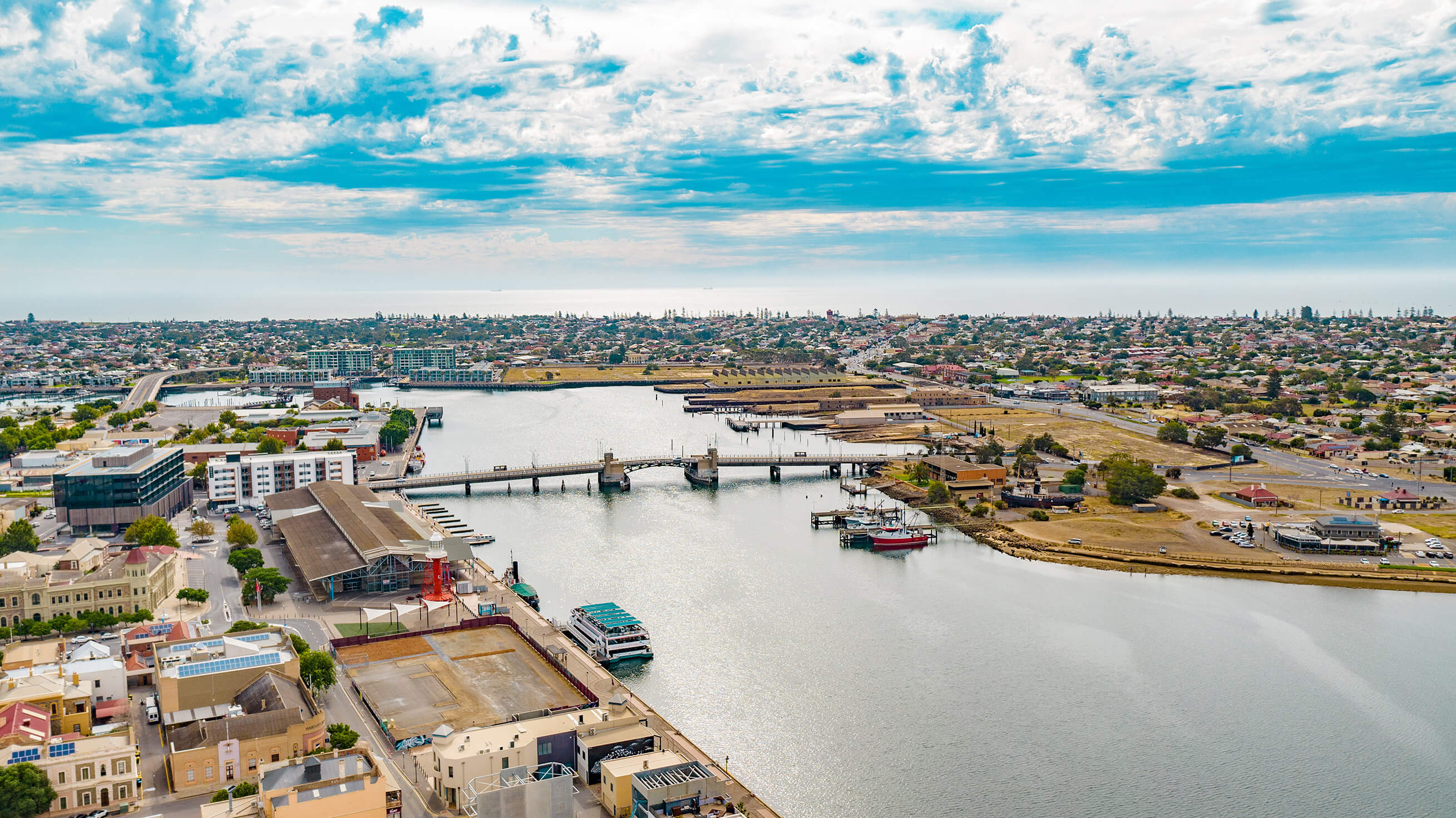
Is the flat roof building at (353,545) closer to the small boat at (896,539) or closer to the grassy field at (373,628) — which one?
the grassy field at (373,628)

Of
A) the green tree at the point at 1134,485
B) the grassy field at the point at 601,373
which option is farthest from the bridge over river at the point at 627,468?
the grassy field at the point at 601,373

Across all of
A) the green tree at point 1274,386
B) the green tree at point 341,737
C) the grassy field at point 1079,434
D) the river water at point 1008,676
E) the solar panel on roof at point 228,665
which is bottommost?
the river water at point 1008,676

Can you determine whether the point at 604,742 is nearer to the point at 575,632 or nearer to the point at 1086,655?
the point at 575,632

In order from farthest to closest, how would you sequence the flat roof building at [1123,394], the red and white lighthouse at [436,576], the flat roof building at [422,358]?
the flat roof building at [422,358] → the flat roof building at [1123,394] → the red and white lighthouse at [436,576]

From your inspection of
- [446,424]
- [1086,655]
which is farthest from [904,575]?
[446,424]

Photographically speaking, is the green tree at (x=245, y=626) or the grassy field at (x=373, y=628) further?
the grassy field at (x=373, y=628)

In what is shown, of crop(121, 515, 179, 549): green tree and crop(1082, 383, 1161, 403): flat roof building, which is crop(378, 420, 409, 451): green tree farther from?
crop(1082, 383, 1161, 403): flat roof building
